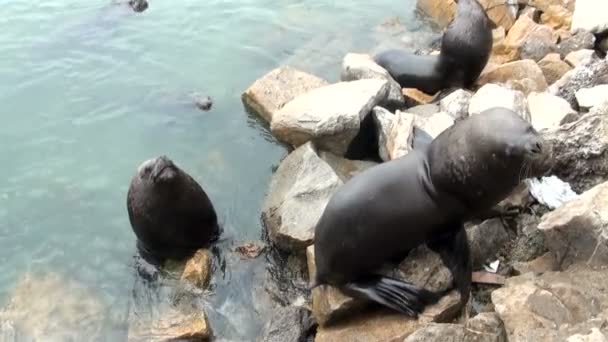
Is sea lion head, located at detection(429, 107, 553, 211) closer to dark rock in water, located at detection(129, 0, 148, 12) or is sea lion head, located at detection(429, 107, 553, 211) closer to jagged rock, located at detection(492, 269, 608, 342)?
jagged rock, located at detection(492, 269, 608, 342)

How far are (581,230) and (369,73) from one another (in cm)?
392

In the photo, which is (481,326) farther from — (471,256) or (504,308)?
(471,256)

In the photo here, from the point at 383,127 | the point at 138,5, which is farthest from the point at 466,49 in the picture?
the point at 138,5

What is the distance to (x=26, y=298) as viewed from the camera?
5.72 meters

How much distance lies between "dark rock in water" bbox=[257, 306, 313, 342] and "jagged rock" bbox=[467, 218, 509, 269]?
4.40 feet

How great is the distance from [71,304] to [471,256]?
3.45 metres

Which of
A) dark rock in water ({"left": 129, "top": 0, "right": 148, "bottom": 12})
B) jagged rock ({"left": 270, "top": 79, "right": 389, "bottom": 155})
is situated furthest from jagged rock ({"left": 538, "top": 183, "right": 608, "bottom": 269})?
dark rock in water ({"left": 129, "top": 0, "right": 148, "bottom": 12})

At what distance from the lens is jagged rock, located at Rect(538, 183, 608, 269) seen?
3.97 m

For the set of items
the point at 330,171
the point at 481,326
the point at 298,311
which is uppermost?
the point at 481,326

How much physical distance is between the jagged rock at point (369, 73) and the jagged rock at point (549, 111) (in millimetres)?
1491

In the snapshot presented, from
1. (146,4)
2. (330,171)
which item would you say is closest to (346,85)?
(330,171)

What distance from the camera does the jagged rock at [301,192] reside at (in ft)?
18.1

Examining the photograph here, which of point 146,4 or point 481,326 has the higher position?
point 481,326

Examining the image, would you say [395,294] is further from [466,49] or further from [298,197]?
[466,49]
